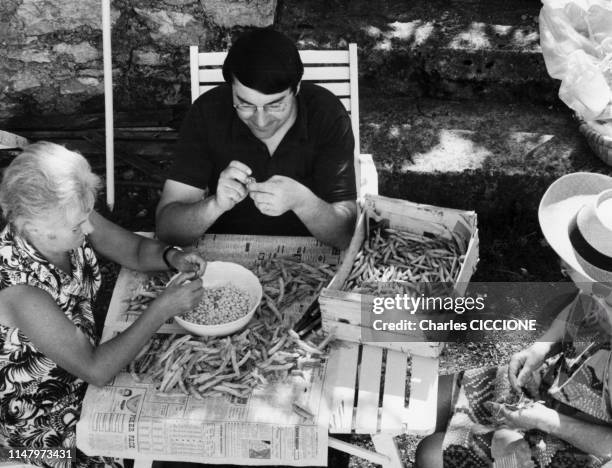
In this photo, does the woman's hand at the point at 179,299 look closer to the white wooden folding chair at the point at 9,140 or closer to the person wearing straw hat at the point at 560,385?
the person wearing straw hat at the point at 560,385

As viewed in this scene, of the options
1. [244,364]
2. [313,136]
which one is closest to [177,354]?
[244,364]

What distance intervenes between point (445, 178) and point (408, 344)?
7.58ft

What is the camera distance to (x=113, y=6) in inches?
190

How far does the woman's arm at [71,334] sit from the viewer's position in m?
2.48

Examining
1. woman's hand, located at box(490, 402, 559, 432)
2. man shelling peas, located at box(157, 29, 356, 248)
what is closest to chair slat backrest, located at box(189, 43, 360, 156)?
man shelling peas, located at box(157, 29, 356, 248)

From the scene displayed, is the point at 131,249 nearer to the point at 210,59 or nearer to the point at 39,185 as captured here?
the point at 39,185

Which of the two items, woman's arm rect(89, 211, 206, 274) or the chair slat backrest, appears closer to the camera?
woman's arm rect(89, 211, 206, 274)

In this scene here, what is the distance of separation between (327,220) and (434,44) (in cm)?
257

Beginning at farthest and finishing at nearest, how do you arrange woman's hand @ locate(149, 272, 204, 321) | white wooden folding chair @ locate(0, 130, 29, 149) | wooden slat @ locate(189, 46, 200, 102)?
white wooden folding chair @ locate(0, 130, 29, 149) < wooden slat @ locate(189, 46, 200, 102) < woman's hand @ locate(149, 272, 204, 321)

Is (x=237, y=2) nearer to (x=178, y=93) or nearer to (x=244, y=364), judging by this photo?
(x=178, y=93)

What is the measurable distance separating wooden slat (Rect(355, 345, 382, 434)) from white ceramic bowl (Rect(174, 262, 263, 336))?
18.9 inches

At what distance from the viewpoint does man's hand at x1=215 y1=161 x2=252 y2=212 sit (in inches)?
109

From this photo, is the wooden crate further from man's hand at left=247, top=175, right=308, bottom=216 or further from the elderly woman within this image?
the elderly woman

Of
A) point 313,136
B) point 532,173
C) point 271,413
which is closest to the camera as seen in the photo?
point 271,413
